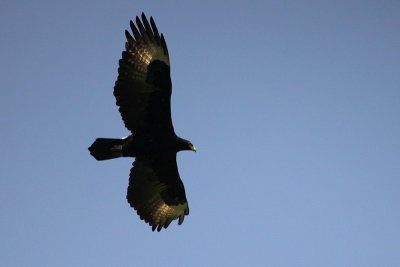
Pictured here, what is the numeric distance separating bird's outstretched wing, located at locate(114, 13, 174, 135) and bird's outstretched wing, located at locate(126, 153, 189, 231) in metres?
1.17

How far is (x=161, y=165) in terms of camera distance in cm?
1146

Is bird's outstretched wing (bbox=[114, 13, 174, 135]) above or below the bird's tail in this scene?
above

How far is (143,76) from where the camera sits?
1052 centimetres

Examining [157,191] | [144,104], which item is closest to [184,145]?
[144,104]

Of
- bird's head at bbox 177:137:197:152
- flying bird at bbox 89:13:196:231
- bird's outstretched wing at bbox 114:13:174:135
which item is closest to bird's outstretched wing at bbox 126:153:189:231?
flying bird at bbox 89:13:196:231

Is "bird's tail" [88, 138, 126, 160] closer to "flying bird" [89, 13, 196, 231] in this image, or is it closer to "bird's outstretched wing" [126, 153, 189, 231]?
"flying bird" [89, 13, 196, 231]

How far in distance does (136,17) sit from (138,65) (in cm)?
95

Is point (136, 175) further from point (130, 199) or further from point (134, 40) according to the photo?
point (134, 40)

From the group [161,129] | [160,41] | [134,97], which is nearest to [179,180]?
[161,129]

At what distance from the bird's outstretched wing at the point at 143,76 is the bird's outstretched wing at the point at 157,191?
1.17m

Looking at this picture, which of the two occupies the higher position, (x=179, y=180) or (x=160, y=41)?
(x=160, y=41)

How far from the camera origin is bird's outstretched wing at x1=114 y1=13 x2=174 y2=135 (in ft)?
34.2

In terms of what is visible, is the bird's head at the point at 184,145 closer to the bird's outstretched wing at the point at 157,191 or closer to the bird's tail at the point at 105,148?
the bird's outstretched wing at the point at 157,191

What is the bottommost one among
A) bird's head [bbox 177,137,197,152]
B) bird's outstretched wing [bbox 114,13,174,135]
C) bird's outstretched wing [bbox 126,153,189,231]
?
bird's outstretched wing [bbox 126,153,189,231]
